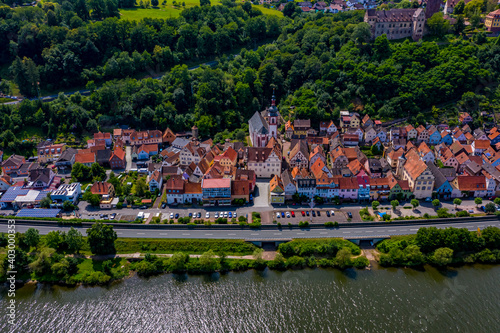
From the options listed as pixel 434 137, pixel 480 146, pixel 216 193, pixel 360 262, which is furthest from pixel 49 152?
pixel 480 146

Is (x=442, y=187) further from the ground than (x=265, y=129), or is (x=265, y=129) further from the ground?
(x=265, y=129)

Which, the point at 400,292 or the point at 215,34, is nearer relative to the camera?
the point at 400,292

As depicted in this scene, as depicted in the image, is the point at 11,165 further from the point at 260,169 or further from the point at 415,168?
the point at 415,168

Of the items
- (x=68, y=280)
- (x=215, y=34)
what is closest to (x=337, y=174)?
(x=68, y=280)

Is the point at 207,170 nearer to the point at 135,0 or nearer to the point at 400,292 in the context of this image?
the point at 400,292

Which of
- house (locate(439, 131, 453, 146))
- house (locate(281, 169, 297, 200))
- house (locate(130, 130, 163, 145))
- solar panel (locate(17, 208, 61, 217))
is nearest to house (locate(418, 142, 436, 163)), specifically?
house (locate(439, 131, 453, 146))

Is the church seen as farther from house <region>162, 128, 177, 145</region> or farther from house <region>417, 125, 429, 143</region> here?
house <region>417, 125, 429, 143</region>

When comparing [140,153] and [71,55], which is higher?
[71,55]
